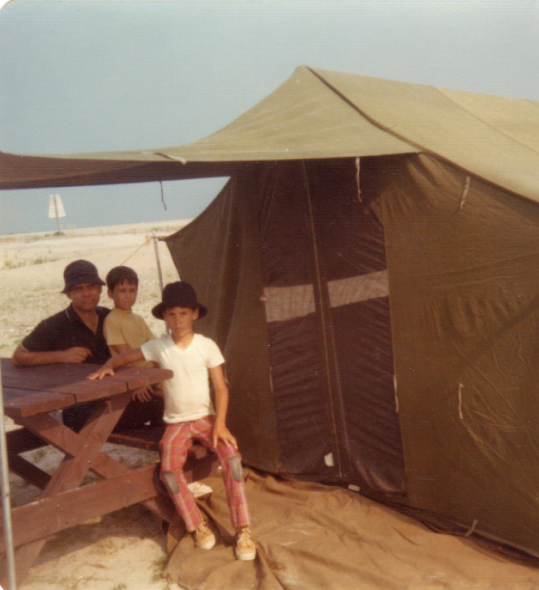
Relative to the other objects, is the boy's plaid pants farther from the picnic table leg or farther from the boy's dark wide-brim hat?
the boy's dark wide-brim hat

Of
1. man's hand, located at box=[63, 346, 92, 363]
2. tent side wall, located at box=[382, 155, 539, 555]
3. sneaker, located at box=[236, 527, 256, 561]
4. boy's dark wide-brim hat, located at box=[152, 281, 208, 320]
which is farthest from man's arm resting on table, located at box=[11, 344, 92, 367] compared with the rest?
tent side wall, located at box=[382, 155, 539, 555]

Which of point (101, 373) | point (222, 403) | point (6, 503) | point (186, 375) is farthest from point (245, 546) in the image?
point (6, 503)

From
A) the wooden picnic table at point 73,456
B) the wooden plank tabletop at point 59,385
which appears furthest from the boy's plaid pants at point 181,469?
the wooden plank tabletop at point 59,385

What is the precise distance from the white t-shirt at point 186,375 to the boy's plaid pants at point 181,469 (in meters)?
0.09

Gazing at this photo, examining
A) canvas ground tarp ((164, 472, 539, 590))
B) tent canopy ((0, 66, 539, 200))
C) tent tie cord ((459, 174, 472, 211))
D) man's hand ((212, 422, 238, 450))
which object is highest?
tent canopy ((0, 66, 539, 200))

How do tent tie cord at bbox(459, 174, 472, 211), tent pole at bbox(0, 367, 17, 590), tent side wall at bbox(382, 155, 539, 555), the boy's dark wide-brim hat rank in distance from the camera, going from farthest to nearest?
the boy's dark wide-brim hat
tent tie cord at bbox(459, 174, 472, 211)
tent side wall at bbox(382, 155, 539, 555)
tent pole at bbox(0, 367, 17, 590)

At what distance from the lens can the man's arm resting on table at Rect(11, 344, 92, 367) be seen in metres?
3.64

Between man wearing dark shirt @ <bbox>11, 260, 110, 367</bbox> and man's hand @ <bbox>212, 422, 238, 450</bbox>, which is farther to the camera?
man wearing dark shirt @ <bbox>11, 260, 110, 367</bbox>

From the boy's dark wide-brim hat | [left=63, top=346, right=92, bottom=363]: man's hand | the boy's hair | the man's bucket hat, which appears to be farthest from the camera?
the boy's hair

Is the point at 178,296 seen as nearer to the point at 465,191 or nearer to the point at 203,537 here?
the point at 203,537

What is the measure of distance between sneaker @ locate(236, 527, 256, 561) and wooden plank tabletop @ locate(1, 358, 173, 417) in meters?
0.97

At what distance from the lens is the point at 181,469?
3285 mm

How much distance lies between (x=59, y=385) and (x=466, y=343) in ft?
7.13

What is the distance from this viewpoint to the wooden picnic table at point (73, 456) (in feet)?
9.16
